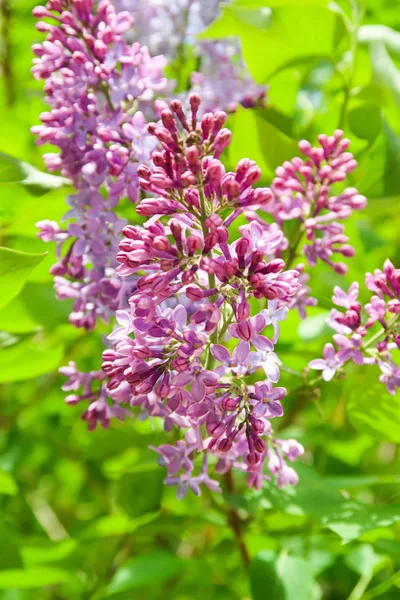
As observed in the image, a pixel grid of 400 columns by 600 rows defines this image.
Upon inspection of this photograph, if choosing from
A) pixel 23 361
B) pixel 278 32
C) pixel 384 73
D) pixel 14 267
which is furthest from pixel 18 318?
pixel 384 73

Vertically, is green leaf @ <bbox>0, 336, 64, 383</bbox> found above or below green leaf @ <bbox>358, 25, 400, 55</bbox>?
below

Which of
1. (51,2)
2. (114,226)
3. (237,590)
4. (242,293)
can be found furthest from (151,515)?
(51,2)

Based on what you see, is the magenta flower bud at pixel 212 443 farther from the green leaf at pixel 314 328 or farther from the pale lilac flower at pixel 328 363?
the green leaf at pixel 314 328

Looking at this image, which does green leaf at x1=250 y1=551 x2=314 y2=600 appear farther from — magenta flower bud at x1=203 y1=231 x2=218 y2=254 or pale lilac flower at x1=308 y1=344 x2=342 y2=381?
magenta flower bud at x1=203 y1=231 x2=218 y2=254

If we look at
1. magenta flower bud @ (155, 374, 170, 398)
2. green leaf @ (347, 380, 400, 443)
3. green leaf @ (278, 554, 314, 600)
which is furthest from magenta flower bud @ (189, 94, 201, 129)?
green leaf @ (278, 554, 314, 600)

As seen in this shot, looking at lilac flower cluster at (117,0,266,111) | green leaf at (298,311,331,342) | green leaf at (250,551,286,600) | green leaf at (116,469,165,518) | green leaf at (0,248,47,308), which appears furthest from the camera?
lilac flower cluster at (117,0,266,111)

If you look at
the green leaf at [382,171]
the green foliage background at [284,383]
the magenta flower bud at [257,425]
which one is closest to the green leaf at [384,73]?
the green foliage background at [284,383]

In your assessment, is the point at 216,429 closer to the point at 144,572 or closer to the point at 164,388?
the point at 164,388
